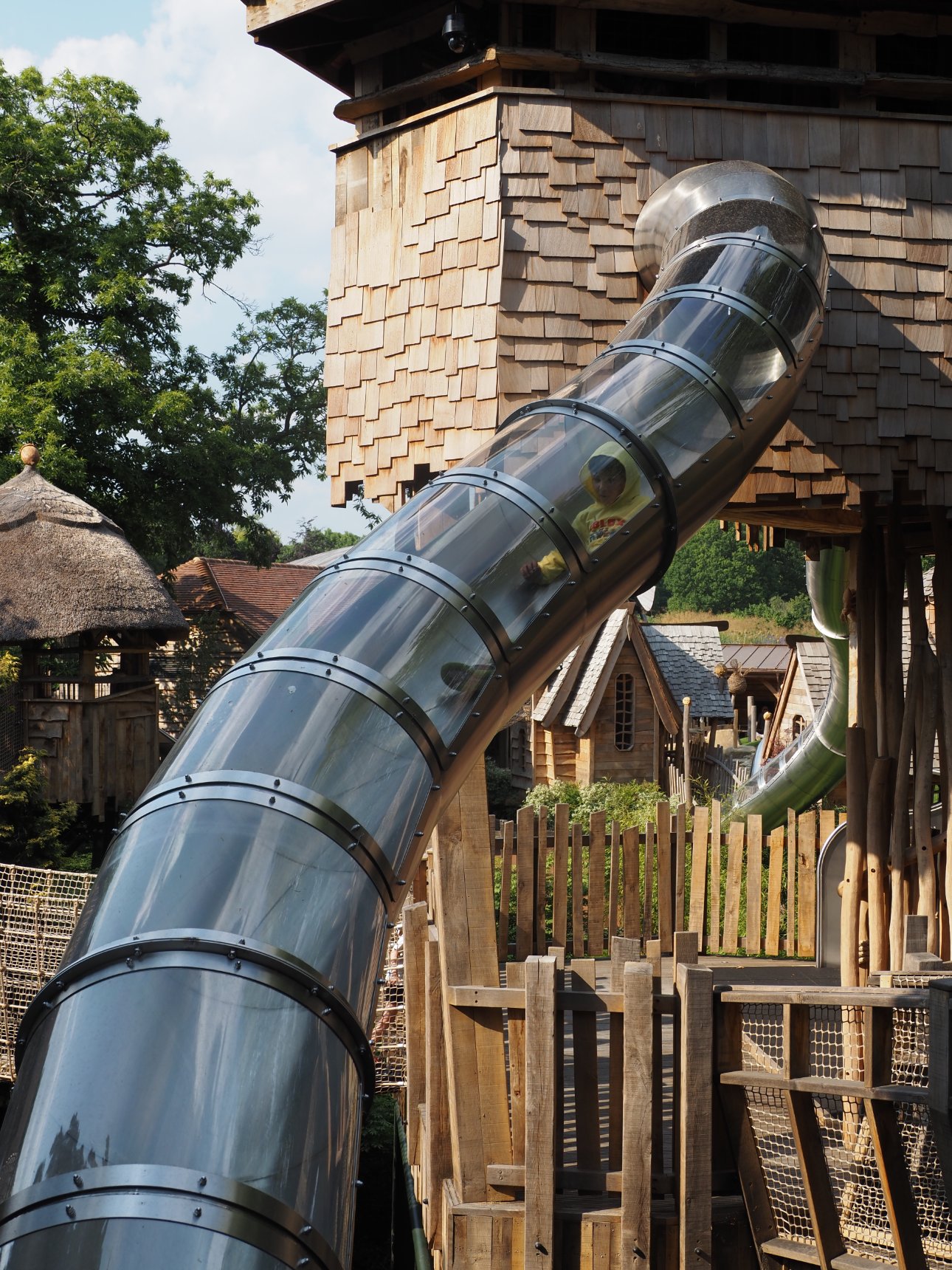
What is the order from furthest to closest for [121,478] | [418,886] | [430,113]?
[121,478]
[418,886]
[430,113]

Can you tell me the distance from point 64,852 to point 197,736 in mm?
12846

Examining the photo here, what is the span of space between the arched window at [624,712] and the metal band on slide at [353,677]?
18668mm

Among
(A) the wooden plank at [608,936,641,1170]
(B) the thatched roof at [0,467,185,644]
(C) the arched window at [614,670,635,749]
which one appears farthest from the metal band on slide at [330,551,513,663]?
(C) the arched window at [614,670,635,749]

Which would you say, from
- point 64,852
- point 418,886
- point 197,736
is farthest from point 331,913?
point 64,852

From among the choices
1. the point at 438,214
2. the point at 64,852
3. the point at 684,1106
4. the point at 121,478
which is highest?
the point at 121,478

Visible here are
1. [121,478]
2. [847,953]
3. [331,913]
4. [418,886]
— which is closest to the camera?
[331,913]

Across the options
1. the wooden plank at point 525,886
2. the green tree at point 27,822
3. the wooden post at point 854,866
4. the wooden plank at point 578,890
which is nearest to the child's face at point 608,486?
the wooden post at point 854,866

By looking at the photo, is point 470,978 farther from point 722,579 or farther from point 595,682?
point 722,579

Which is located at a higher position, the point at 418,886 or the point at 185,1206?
the point at 418,886

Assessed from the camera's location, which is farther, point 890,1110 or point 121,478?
point 121,478

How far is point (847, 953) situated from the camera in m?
7.64

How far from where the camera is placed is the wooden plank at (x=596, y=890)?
1231 centimetres

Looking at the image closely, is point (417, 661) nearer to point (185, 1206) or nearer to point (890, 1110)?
point (185, 1206)

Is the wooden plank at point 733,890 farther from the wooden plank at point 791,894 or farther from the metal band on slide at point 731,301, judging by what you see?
the metal band on slide at point 731,301
